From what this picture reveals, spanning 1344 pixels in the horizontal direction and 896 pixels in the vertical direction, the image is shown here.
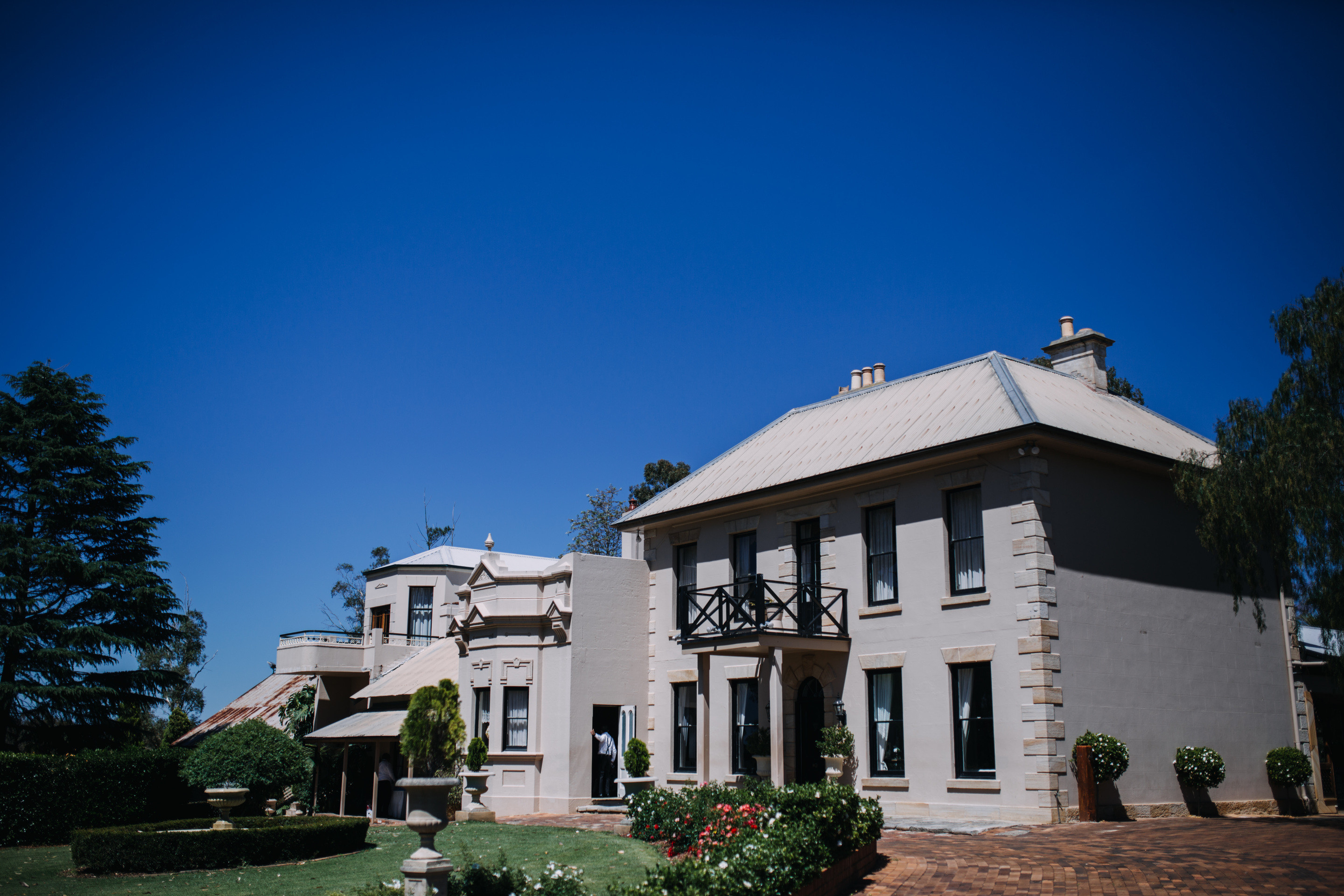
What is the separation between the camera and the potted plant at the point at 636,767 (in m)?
21.7

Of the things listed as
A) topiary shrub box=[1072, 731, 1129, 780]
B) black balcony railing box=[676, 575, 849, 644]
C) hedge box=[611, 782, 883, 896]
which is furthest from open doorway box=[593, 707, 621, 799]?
topiary shrub box=[1072, 731, 1129, 780]

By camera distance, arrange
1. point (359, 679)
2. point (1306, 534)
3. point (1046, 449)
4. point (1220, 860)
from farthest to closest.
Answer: point (359, 679) < point (1046, 449) < point (1306, 534) < point (1220, 860)

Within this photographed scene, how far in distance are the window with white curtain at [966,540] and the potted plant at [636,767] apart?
737cm

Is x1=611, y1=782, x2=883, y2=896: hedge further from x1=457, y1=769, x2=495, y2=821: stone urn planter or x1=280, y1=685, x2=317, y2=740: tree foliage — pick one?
x1=280, y1=685, x2=317, y2=740: tree foliage

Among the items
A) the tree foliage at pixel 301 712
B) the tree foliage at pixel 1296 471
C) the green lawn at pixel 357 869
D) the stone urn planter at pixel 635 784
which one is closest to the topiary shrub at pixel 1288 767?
the tree foliage at pixel 1296 471

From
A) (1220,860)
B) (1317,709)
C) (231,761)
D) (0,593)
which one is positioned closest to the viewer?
(1220,860)

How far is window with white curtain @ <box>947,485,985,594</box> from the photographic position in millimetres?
18781

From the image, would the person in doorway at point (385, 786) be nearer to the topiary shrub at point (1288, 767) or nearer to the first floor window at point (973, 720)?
the first floor window at point (973, 720)

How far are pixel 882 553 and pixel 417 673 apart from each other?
16.0 metres

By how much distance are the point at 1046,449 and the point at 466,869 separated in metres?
12.3

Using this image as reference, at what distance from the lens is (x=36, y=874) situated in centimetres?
1634

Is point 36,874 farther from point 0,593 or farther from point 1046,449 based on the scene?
point 0,593

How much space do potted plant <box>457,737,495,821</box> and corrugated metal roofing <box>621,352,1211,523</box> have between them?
20.1 ft

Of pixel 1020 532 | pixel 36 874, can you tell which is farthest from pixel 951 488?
pixel 36 874
